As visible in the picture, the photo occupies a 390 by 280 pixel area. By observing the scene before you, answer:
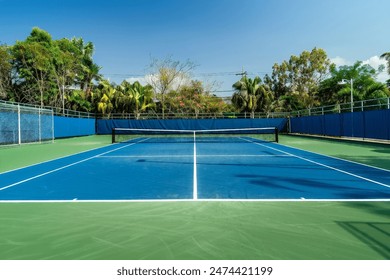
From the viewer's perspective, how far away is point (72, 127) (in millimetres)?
33094

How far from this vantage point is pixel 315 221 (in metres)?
4.54

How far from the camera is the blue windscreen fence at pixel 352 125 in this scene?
62.6 feet

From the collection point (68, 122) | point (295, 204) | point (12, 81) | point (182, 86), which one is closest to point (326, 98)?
point (182, 86)

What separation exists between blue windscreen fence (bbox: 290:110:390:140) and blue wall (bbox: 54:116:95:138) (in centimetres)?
2360

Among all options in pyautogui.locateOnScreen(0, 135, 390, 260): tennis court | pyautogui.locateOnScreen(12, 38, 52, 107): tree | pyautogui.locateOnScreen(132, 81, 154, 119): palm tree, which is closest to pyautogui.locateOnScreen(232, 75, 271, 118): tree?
pyautogui.locateOnScreen(132, 81, 154, 119): palm tree

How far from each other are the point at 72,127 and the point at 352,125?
25641mm

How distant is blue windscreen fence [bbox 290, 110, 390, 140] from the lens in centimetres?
1908

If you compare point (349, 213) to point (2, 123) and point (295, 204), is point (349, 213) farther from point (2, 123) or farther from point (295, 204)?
point (2, 123)

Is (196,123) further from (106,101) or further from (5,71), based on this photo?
(5,71)

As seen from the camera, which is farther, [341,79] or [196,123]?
[341,79]

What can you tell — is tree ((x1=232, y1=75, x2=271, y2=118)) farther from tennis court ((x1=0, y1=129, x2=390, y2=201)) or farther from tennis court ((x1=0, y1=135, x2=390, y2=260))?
tennis court ((x1=0, y1=135, x2=390, y2=260))

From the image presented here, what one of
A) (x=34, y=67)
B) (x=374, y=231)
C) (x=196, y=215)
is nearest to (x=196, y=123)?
(x=34, y=67)

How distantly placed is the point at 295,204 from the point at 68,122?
30069 millimetres
